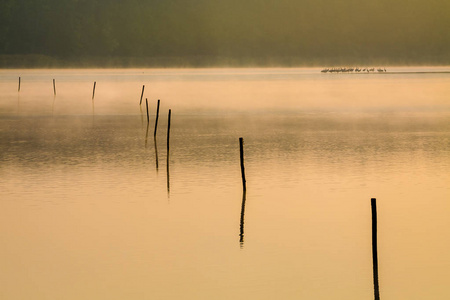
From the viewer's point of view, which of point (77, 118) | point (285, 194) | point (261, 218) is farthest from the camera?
point (77, 118)

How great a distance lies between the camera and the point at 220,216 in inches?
912

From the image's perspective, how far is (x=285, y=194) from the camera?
26.5 metres

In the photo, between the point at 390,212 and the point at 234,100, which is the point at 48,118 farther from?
the point at 390,212

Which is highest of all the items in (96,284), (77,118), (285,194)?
(77,118)

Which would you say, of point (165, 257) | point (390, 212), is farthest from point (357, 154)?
point (165, 257)

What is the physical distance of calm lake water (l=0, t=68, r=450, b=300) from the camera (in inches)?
671

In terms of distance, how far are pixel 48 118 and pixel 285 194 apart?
130 feet

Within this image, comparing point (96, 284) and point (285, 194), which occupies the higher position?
point (285, 194)

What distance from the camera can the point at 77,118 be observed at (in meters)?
63.1

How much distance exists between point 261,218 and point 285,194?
369 centimetres

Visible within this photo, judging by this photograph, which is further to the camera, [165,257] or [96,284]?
[165,257]

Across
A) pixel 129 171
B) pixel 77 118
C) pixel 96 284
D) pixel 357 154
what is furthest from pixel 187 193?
pixel 77 118

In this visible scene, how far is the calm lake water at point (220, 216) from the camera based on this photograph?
17.0m

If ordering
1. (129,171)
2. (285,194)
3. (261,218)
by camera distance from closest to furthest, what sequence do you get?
(261,218)
(285,194)
(129,171)
